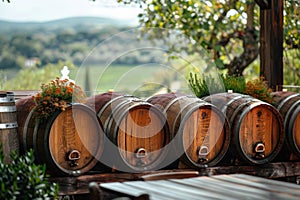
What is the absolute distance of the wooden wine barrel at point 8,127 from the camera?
4.39 m

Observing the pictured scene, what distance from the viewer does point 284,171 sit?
5668 millimetres

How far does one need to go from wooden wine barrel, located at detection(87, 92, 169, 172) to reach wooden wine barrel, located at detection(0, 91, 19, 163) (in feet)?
2.32

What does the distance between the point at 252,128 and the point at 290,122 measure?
463mm

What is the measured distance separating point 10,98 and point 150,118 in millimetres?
→ 1102

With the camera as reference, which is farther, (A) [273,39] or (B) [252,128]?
(A) [273,39]

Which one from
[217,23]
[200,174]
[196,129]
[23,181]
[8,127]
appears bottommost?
[200,174]

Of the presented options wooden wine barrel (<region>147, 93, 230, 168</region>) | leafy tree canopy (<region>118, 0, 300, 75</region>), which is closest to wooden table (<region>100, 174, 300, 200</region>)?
wooden wine barrel (<region>147, 93, 230, 168</region>)

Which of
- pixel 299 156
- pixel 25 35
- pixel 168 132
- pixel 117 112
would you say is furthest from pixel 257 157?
pixel 25 35

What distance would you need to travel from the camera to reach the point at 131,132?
16.0 ft

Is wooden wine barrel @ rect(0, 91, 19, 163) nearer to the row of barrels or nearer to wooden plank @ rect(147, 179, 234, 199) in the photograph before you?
the row of barrels

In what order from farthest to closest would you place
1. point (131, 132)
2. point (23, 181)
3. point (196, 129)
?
point (196, 129), point (131, 132), point (23, 181)

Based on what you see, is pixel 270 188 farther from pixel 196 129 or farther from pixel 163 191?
pixel 196 129

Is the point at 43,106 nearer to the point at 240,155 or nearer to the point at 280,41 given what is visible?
the point at 240,155

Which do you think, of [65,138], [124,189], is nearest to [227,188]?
[124,189]
